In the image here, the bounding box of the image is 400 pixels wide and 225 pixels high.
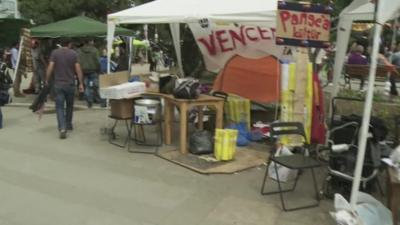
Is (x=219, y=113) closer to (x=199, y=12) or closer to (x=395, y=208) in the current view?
(x=199, y=12)

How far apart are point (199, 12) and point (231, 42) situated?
2.55m

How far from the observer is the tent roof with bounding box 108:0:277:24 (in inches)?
305

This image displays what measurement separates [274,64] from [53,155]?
476cm

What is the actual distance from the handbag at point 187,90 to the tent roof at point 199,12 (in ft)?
4.09

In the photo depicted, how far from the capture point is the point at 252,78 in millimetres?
10117

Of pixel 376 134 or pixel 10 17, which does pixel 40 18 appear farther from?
pixel 376 134

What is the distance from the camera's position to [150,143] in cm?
838

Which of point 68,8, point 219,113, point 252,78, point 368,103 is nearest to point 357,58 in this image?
point 252,78

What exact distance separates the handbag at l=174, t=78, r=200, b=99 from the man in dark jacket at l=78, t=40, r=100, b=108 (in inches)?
211

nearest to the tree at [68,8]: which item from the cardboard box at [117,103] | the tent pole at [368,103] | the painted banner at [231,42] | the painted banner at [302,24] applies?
the painted banner at [231,42]

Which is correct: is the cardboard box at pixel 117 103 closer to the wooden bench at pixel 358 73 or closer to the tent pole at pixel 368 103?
the tent pole at pixel 368 103

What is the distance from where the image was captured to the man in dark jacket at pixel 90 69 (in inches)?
492

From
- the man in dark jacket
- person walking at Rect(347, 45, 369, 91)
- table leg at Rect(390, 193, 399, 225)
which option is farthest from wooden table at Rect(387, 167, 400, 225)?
person walking at Rect(347, 45, 369, 91)

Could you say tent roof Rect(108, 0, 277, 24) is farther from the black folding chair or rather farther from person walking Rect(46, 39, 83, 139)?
the black folding chair
